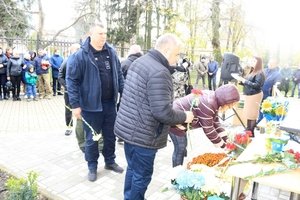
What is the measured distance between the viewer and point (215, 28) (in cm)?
1939

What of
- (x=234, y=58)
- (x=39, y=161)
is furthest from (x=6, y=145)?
(x=234, y=58)

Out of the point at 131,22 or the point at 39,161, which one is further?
the point at 131,22

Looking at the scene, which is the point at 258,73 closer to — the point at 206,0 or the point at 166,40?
the point at 166,40

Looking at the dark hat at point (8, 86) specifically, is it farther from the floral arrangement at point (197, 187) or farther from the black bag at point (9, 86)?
the floral arrangement at point (197, 187)

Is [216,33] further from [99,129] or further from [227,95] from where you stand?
[227,95]

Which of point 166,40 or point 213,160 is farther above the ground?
point 166,40

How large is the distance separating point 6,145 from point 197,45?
18.9m

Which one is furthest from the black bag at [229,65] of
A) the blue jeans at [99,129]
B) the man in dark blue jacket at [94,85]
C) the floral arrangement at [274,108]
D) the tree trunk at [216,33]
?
the tree trunk at [216,33]

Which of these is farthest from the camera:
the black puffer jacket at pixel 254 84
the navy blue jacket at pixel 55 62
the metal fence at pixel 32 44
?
the metal fence at pixel 32 44

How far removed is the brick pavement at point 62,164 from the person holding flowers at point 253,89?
984 mm

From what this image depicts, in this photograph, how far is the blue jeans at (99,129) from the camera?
4.00m

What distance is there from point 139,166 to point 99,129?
1.20 metres

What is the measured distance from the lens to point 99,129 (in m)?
4.07

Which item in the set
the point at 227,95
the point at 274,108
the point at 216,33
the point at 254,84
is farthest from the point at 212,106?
the point at 216,33
